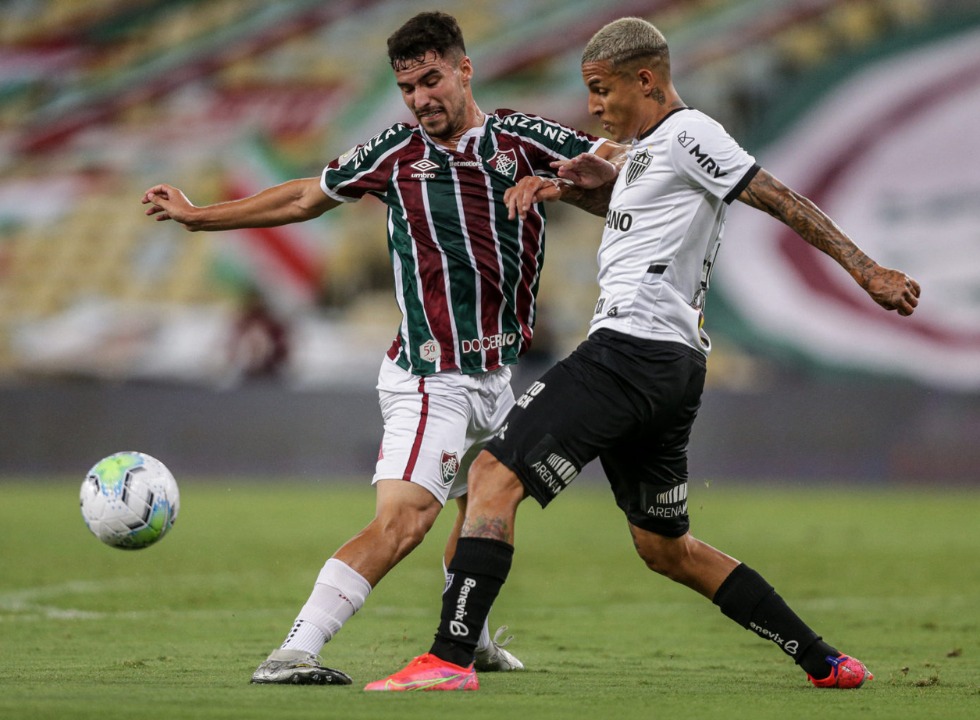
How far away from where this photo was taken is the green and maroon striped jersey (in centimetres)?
566

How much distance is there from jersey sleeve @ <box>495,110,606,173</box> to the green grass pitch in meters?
2.03

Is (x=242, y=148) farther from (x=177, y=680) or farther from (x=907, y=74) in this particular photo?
(x=177, y=680)

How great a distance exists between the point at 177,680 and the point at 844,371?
52.8ft

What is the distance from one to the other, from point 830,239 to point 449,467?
1.61 meters

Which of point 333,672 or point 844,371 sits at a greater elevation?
point 844,371

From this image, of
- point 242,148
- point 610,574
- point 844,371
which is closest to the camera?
point 610,574

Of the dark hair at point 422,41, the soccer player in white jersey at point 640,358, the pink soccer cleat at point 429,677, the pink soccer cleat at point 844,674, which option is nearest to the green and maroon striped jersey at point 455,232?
the dark hair at point 422,41

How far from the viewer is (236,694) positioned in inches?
184

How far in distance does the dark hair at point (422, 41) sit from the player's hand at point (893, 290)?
1.83m

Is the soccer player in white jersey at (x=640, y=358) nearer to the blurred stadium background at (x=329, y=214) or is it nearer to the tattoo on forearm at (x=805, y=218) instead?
the tattoo on forearm at (x=805, y=218)

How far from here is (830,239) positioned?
5.00 metres

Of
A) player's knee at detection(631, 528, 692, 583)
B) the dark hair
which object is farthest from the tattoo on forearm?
the dark hair

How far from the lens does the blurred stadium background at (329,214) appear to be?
65.1 feet

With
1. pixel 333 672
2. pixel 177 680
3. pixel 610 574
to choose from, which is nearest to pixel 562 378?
pixel 333 672
